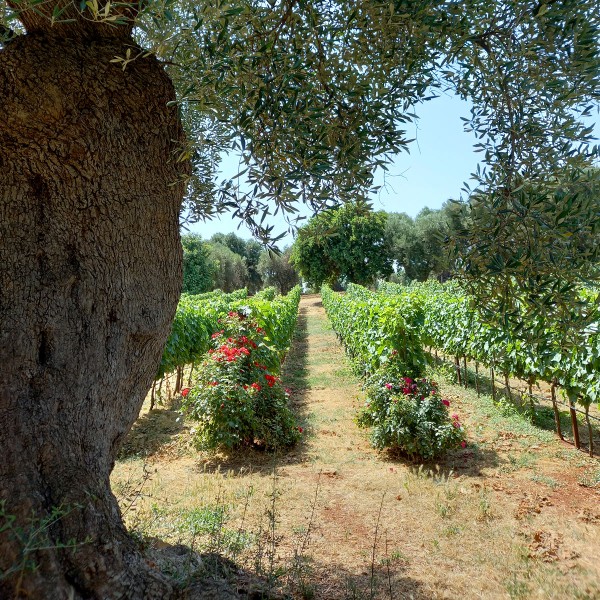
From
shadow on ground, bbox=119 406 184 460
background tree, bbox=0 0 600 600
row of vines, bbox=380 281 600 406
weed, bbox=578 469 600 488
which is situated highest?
background tree, bbox=0 0 600 600

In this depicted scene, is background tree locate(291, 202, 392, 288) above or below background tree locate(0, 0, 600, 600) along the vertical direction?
above

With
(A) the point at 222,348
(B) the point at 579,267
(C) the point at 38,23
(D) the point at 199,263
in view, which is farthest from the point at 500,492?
(D) the point at 199,263

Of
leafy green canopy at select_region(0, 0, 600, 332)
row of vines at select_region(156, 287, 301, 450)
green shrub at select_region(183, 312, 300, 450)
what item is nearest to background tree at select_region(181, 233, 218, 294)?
row of vines at select_region(156, 287, 301, 450)

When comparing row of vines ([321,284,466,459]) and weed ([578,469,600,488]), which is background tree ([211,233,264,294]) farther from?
weed ([578,469,600,488])

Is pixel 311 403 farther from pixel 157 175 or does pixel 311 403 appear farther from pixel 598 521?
pixel 157 175

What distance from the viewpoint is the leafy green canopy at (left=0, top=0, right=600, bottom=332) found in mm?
2711

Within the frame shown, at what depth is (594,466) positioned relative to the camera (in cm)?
750

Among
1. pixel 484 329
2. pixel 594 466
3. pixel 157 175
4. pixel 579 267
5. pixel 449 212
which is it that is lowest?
pixel 594 466

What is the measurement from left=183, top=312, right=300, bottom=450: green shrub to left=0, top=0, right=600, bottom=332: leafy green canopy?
539cm

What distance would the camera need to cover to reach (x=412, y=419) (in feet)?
24.9

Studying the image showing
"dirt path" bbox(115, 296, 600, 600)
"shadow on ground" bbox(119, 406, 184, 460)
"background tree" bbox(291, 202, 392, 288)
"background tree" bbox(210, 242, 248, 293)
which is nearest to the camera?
"dirt path" bbox(115, 296, 600, 600)

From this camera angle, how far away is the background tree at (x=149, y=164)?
2023mm

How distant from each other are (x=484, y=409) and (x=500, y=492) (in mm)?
5271

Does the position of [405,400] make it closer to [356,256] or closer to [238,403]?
[238,403]
